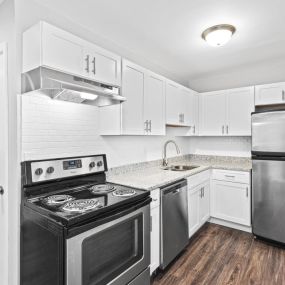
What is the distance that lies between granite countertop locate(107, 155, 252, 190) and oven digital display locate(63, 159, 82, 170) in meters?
0.43

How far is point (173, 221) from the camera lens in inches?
87.3

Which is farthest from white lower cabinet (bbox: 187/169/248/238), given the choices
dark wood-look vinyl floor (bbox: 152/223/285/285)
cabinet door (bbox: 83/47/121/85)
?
cabinet door (bbox: 83/47/121/85)

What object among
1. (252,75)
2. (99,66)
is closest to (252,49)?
(252,75)

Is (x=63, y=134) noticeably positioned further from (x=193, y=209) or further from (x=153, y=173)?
(x=193, y=209)

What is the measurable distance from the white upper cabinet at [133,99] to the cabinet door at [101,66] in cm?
13

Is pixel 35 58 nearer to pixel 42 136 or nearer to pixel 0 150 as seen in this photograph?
pixel 42 136

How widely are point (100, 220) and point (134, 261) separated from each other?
55 centimetres

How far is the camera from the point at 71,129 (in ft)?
6.60

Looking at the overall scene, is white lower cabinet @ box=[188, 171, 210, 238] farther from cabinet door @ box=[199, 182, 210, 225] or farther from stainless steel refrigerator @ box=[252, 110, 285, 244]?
Result: stainless steel refrigerator @ box=[252, 110, 285, 244]

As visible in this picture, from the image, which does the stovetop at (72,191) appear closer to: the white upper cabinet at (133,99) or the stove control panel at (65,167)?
the stove control panel at (65,167)

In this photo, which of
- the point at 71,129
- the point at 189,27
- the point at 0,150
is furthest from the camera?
the point at 189,27

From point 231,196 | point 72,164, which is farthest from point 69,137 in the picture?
point 231,196

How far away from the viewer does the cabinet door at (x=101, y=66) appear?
1755mm

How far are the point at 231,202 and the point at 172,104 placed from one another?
170cm
